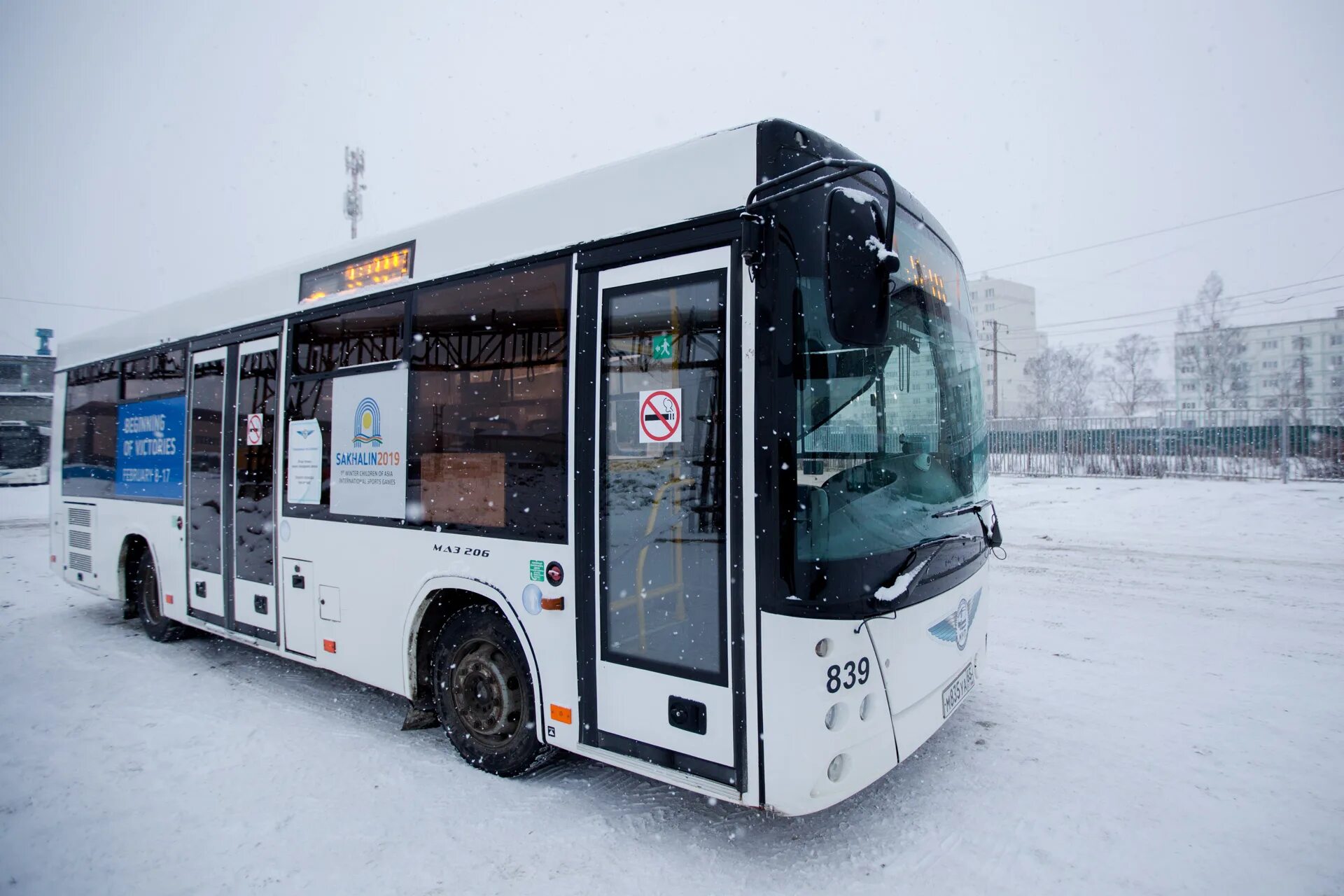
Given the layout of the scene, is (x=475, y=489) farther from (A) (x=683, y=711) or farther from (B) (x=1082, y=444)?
(B) (x=1082, y=444)

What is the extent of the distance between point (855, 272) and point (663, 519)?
1.37 m

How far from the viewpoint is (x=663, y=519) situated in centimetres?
311

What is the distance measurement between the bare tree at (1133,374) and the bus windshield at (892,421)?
53871mm

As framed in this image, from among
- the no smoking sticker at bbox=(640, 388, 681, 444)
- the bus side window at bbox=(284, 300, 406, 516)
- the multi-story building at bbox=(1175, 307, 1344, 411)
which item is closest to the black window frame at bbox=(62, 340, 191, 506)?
the bus side window at bbox=(284, 300, 406, 516)

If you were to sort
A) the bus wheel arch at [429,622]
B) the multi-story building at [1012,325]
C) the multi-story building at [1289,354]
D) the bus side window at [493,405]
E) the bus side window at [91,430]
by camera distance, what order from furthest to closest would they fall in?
the multi-story building at [1012,325], the multi-story building at [1289,354], the bus side window at [91,430], the bus wheel arch at [429,622], the bus side window at [493,405]

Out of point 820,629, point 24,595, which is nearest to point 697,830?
point 820,629

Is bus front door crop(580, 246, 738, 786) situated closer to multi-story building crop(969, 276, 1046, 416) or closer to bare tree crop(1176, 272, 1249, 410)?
bare tree crop(1176, 272, 1249, 410)

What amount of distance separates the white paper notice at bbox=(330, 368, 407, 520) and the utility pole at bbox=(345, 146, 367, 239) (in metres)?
26.9

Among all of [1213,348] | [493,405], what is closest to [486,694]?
[493,405]

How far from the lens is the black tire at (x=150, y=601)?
6.80 meters

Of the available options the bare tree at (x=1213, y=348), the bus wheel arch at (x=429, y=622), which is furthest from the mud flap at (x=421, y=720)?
the bare tree at (x=1213, y=348)

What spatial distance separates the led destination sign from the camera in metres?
4.49

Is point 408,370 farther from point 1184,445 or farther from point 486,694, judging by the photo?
point 1184,445

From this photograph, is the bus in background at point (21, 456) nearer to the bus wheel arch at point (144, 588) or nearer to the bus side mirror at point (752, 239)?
the bus wheel arch at point (144, 588)
